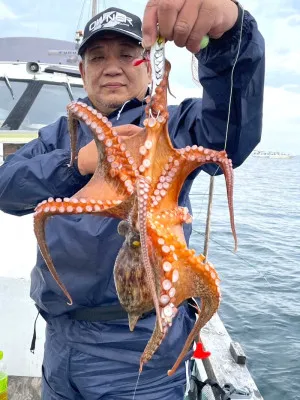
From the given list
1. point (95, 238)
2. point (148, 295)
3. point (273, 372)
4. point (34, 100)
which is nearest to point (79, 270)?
point (95, 238)

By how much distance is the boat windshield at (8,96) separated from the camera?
7812mm

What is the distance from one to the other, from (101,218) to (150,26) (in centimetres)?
131

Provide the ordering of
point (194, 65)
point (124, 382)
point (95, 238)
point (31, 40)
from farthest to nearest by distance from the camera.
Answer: point (31, 40) → point (124, 382) → point (95, 238) → point (194, 65)

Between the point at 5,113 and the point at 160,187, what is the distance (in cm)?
677

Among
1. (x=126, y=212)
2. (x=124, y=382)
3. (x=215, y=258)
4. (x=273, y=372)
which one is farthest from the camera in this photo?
(x=215, y=258)

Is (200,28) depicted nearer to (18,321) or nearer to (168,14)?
(168,14)

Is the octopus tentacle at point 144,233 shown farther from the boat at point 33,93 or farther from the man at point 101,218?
the boat at point 33,93

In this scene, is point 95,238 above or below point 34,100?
below

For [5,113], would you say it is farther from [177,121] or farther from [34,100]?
[177,121]

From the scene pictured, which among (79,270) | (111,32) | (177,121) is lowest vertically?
(79,270)

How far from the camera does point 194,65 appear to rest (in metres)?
2.27

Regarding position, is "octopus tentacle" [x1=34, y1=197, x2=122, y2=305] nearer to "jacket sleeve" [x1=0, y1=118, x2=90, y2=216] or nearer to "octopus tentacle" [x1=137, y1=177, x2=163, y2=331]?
"octopus tentacle" [x1=137, y1=177, x2=163, y2=331]

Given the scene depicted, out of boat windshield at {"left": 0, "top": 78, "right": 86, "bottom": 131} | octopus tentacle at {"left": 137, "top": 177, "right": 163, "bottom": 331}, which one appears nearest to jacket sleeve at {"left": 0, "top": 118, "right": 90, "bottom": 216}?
octopus tentacle at {"left": 137, "top": 177, "right": 163, "bottom": 331}

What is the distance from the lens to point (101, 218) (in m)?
2.65
